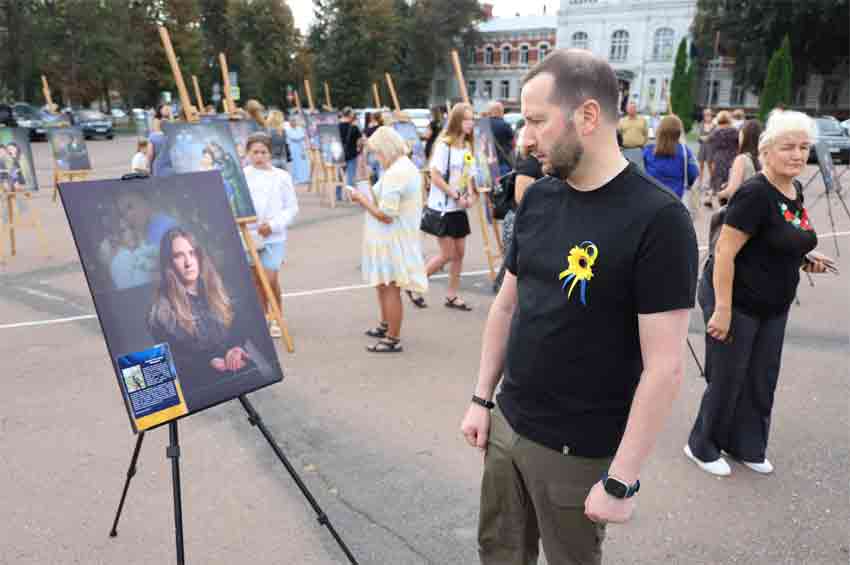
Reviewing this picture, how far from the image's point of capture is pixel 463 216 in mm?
6129

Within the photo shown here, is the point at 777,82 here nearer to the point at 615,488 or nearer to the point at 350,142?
the point at 350,142

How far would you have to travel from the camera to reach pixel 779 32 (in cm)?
4050

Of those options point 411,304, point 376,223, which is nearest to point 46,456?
point 376,223

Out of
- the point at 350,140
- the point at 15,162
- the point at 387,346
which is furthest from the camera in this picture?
the point at 350,140

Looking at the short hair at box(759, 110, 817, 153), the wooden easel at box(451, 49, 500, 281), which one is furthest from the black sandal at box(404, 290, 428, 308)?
the short hair at box(759, 110, 817, 153)

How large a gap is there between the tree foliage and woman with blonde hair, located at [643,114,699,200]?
40212 millimetres

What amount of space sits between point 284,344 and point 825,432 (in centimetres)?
394

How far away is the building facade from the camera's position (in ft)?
231

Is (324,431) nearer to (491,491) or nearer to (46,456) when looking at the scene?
(46,456)

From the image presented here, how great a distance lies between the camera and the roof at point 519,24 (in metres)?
70.6

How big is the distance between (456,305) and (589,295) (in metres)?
4.68

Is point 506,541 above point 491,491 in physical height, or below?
below

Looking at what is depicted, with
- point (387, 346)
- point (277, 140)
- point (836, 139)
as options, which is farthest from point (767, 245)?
point (836, 139)

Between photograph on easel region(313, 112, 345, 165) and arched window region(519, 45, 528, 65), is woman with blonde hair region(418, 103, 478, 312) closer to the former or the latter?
photograph on easel region(313, 112, 345, 165)
